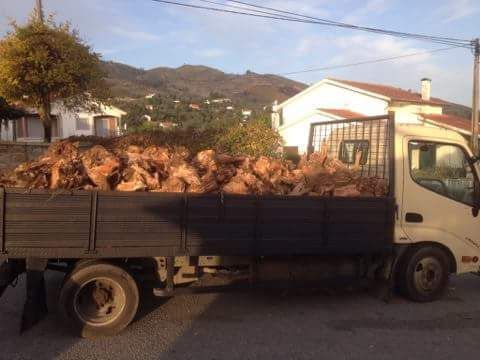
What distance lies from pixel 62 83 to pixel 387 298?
18.0 meters

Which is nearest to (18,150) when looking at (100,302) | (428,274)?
(100,302)

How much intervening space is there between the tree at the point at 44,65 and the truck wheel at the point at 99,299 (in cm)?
1711

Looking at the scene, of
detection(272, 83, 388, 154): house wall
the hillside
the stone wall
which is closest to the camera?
the stone wall

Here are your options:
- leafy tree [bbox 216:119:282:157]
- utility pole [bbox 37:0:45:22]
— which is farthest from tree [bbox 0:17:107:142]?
leafy tree [bbox 216:119:282:157]

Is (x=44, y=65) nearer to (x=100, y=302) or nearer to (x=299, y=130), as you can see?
(x=100, y=302)

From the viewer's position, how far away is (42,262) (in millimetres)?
4898

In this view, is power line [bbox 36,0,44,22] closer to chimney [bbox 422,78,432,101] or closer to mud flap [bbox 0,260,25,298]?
mud flap [bbox 0,260,25,298]

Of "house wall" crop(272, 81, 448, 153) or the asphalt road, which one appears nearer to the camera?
the asphalt road

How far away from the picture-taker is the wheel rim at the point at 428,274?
21.2 ft

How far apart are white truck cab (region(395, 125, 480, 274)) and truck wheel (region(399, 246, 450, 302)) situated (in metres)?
0.09

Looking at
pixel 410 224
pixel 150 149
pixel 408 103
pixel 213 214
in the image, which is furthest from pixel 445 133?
pixel 408 103

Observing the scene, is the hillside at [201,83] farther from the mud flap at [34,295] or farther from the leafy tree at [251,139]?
the mud flap at [34,295]

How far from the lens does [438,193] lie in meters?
6.47

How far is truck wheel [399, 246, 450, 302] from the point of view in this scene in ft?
21.1
